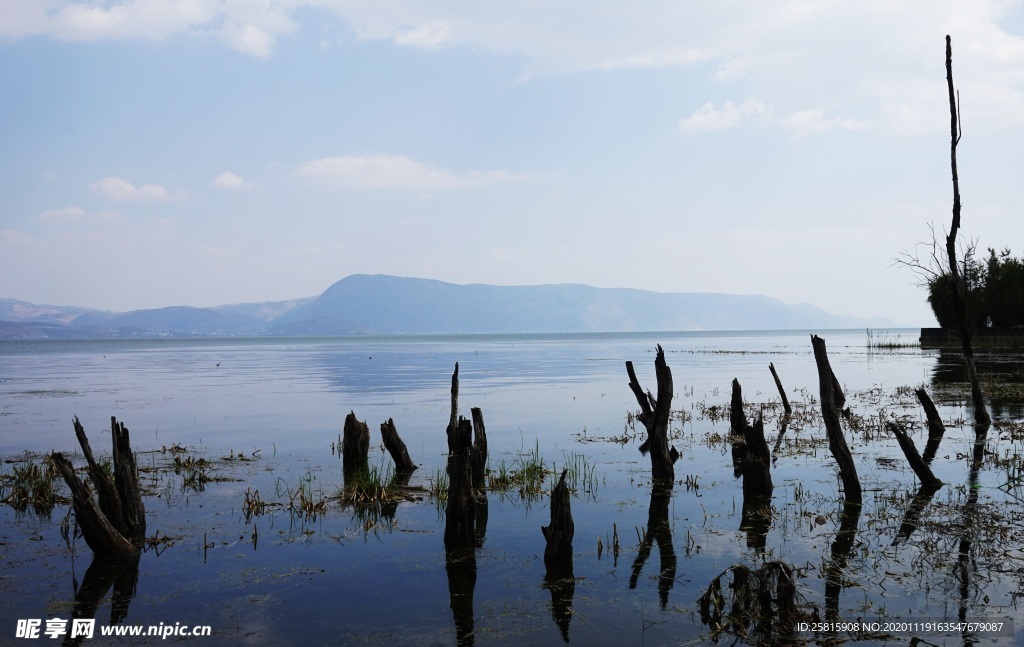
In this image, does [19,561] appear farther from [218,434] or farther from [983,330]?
[983,330]

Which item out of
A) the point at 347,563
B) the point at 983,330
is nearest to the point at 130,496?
the point at 347,563

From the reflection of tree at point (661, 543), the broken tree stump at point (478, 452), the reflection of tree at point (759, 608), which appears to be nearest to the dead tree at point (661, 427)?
the reflection of tree at point (661, 543)

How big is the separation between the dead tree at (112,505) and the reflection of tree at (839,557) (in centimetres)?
1037

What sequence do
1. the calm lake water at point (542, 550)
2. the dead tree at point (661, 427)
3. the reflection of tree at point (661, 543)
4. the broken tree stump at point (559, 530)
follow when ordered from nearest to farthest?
the calm lake water at point (542, 550) → the reflection of tree at point (661, 543) → the broken tree stump at point (559, 530) → the dead tree at point (661, 427)

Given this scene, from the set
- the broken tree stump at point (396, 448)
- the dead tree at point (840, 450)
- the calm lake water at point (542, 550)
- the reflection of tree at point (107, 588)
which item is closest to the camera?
the calm lake water at point (542, 550)

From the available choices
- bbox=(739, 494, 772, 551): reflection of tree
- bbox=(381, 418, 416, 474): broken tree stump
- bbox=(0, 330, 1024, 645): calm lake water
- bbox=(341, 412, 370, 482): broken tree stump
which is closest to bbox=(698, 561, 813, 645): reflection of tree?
bbox=(0, 330, 1024, 645): calm lake water

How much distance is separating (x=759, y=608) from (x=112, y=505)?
10.2 meters

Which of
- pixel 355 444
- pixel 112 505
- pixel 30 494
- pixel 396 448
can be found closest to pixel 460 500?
pixel 112 505

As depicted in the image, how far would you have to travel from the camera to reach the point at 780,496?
14766 mm

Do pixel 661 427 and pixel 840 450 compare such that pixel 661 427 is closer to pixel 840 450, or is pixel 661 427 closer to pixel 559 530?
pixel 840 450

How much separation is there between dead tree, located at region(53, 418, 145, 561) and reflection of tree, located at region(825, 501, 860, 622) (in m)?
10.4

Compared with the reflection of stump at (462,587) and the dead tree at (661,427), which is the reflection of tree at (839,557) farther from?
the reflection of stump at (462,587)

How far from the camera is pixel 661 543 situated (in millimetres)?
11859

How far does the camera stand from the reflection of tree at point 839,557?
28.9ft
